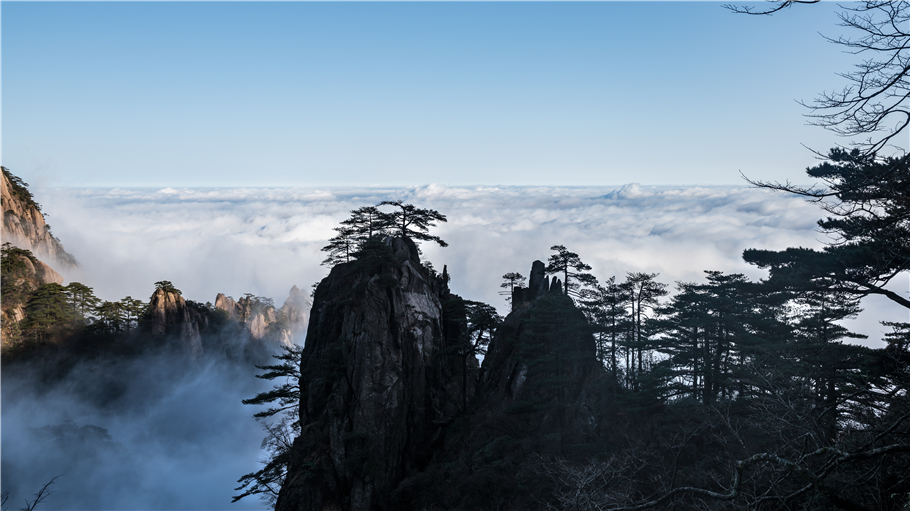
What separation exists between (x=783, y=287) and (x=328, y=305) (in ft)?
119

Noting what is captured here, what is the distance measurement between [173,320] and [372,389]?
6897 centimetres

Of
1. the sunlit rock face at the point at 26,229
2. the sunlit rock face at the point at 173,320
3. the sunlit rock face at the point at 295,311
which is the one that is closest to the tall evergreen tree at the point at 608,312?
the sunlit rock face at the point at 173,320

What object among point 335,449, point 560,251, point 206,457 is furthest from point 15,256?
point 560,251

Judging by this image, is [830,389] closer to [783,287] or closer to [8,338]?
[783,287]

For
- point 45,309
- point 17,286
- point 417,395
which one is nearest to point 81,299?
point 45,309

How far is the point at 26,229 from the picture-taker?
82938 mm

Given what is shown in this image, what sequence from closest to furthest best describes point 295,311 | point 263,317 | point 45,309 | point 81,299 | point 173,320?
point 45,309 < point 81,299 < point 173,320 < point 263,317 < point 295,311

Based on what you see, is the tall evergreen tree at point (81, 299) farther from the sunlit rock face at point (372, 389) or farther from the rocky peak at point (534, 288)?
the rocky peak at point (534, 288)

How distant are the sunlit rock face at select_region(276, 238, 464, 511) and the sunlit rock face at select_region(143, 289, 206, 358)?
56.4m

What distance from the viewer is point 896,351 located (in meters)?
13.8

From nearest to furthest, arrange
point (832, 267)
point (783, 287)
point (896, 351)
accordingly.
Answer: point (896, 351)
point (832, 267)
point (783, 287)

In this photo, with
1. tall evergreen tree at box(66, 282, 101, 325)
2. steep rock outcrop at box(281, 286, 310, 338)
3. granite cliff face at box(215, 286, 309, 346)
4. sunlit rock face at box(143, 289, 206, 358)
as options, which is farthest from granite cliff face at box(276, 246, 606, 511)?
steep rock outcrop at box(281, 286, 310, 338)

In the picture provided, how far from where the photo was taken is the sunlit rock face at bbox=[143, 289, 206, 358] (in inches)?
3278

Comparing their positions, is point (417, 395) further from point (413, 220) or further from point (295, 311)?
point (295, 311)
